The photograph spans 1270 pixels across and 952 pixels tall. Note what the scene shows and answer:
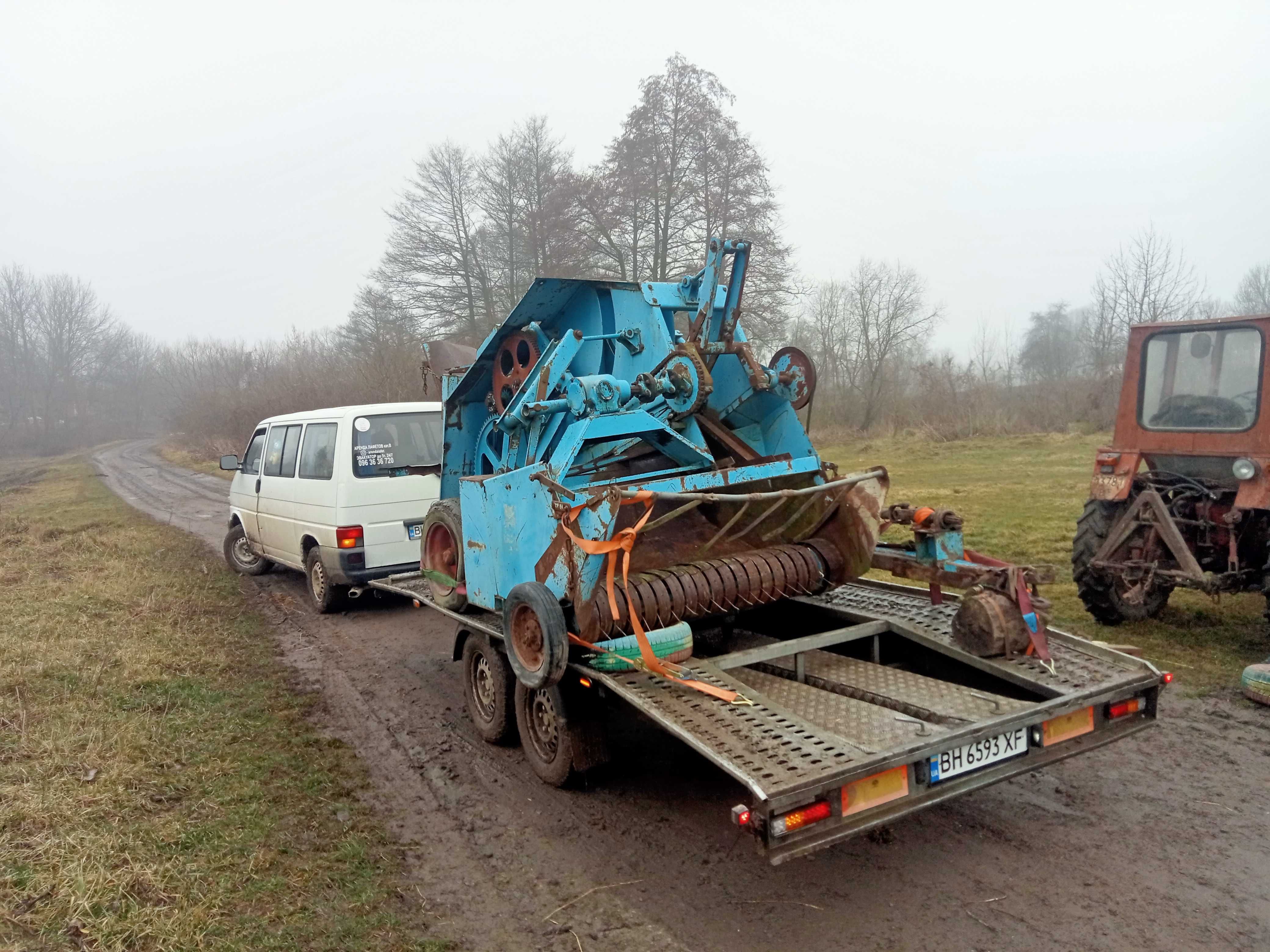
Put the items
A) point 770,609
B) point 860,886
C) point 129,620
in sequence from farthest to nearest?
point 129,620, point 770,609, point 860,886

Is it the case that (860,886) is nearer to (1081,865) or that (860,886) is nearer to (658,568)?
(1081,865)

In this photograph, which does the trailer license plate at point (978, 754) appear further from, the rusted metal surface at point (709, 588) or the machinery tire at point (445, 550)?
the machinery tire at point (445, 550)

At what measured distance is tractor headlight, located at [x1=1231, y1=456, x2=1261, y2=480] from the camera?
559 cm

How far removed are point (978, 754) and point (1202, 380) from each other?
446 centimetres

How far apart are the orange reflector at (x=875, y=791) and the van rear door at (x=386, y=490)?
16.8 feet

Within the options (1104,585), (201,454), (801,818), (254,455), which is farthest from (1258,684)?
(201,454)

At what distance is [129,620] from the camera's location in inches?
288

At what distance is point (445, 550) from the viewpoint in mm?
5469

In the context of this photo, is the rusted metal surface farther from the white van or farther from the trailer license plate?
the white van

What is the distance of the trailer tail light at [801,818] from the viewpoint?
266 centimetres

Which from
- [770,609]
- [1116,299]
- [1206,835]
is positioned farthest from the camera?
[1116,299]

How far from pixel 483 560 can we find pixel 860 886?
248 centimetres

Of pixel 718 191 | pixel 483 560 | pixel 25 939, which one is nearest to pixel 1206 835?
pixel 483 560

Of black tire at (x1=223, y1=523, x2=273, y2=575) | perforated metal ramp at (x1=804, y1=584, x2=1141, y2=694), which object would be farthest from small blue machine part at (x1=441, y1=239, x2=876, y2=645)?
black tire at (x1=223, y1=523, x2=273, y2=575)
